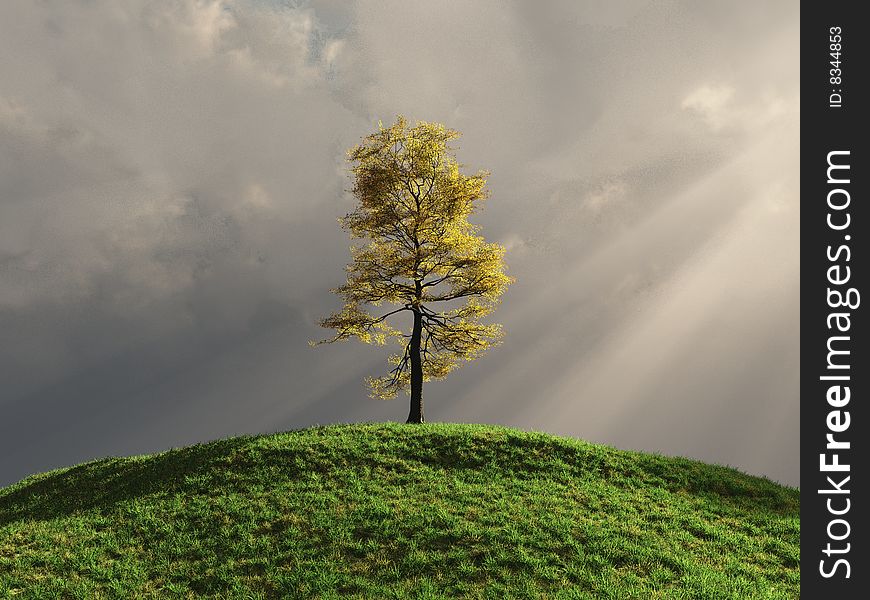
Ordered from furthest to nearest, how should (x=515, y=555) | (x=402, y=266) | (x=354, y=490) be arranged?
(x=402, y=266) < (x=354, y=490) < (x=515, y=555)

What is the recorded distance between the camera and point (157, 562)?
1341cm

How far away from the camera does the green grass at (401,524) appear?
12195mm

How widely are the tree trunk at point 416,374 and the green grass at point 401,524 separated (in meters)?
4.36

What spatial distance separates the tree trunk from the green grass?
436cm

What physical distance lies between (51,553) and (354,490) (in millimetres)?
7089

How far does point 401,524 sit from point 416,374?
12263 millimetres

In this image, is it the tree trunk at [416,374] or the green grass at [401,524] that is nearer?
the green grass at [401,524]

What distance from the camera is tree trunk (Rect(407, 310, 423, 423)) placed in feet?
83.7

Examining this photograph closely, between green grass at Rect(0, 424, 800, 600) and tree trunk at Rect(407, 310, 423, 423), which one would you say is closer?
green grass at Rect(0, 424, 800, 600)

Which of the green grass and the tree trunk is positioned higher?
the tree trunk

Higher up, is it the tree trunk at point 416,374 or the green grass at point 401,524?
the tree trunk at point 416,374
